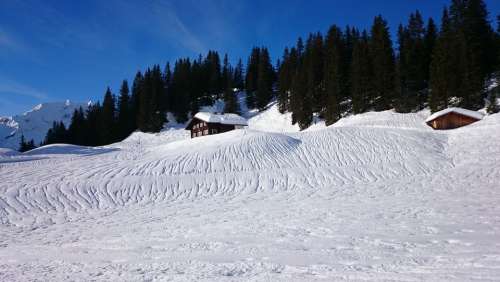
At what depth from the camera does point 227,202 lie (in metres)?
15.7

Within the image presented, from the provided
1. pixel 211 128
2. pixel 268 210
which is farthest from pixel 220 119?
pixel 268 210

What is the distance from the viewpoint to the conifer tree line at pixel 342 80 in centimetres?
4056

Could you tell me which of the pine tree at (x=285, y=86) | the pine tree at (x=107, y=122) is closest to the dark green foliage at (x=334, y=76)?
the pine tree at (x=285, y=86)

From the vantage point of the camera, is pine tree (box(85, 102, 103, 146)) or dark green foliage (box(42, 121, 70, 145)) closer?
pine tree (box(85, 102, 103, 146))

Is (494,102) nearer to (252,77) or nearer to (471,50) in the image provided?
(471,50)

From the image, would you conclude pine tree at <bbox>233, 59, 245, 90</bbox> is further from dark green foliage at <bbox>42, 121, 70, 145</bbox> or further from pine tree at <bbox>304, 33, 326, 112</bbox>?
dark green foliage at <bbox>42, 121, 70, 145</bbox>

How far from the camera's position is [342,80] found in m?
54.5

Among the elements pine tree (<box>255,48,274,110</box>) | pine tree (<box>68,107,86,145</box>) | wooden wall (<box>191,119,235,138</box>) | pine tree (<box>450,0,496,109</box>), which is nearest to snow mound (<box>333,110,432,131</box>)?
pine tree (<box>450,0,496,109</box>)

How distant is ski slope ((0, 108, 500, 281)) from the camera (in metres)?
6.44

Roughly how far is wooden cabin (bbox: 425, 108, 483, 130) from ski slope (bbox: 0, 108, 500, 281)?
11.2 feet

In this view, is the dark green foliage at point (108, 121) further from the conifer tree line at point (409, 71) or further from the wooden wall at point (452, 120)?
the wooden wall at point (452, 120)

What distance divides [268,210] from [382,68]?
139 feet

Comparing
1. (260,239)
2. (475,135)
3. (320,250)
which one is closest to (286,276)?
(320,250)

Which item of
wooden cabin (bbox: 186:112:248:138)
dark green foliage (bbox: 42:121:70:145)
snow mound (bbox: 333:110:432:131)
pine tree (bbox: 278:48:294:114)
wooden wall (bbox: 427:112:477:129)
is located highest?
pine tree (bbox: 278:48:294:114)
